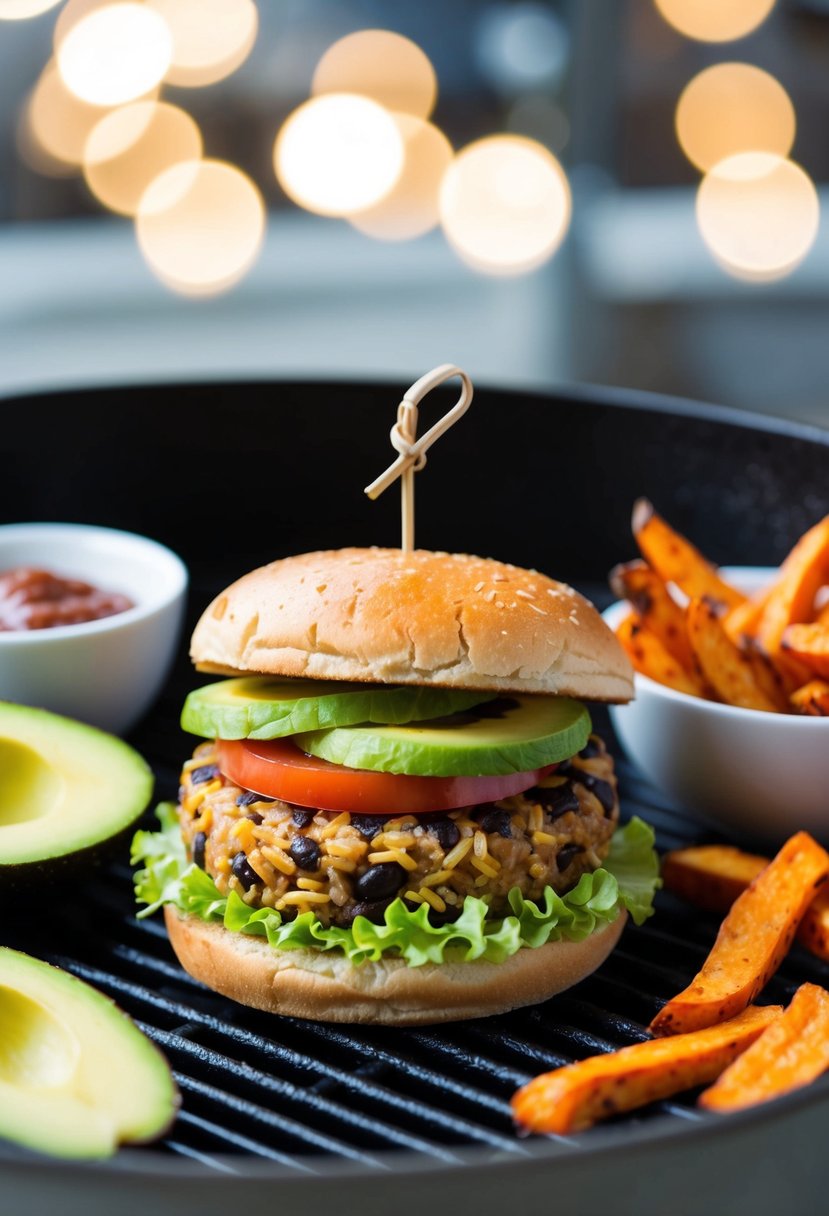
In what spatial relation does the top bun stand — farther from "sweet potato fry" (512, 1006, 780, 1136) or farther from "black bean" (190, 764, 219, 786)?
"sweet potato fry" (512, 1006, 780, 1136)

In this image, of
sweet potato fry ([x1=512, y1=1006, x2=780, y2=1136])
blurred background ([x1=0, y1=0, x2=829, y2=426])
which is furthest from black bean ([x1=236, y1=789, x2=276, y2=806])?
blurred background ([x1=0, y1=0, x2=829, y2=426])

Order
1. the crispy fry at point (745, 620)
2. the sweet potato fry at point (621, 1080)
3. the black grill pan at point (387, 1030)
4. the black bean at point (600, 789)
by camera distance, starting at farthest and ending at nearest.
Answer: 1. the crispy fry at point (745, 620)
2. the black bean at point (600, 789)
3. the sweet potato fry at point (621, 1080)
4. the black grill pan at point (387, 1030)

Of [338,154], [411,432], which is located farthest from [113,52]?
[411,432]

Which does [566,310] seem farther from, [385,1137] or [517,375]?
[385,1137]

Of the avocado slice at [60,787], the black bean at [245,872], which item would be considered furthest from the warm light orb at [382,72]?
the black bean at [245,872]

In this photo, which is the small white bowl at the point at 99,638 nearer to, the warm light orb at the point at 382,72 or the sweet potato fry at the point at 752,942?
the sweet potato fry at the point at 752,942

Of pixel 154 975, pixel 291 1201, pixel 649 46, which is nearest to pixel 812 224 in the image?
pixel 649 46

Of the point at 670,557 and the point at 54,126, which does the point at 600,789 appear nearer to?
the point at 670,557
